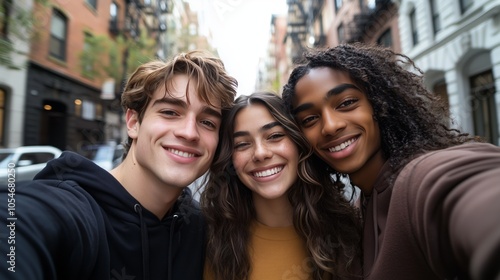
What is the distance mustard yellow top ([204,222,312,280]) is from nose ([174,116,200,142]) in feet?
3.16

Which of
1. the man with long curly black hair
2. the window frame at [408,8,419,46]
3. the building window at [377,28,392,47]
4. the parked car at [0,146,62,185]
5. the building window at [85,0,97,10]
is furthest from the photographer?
the building window at [85,0,97,10]

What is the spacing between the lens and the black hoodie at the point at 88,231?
1.14m

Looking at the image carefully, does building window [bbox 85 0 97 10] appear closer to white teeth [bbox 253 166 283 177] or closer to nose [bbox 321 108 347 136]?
white teeth [bbox 253 166 283 177]

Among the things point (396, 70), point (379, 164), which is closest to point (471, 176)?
point (379, 164)

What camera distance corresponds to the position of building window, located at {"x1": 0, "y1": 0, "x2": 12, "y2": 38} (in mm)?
4810

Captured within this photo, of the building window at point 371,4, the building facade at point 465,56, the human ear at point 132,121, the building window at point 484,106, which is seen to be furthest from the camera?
the building window at point 371,4

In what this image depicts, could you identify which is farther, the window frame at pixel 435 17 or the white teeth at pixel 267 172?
the window frame at pixel 435 17

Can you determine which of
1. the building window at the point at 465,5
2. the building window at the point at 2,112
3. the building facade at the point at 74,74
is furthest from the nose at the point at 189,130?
the building window at the point at 465,5

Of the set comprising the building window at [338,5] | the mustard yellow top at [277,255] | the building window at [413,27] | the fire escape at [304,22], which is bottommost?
the mustard yellow top at [277,255]

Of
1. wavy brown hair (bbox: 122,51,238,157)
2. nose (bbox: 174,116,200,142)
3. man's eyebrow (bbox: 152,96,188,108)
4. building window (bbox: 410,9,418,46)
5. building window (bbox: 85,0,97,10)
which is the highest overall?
building window (bbox: 85,0,97,10)

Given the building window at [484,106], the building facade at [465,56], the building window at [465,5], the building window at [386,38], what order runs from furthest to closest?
the building window at [386,38] → the building window at [465,5] → the building window at [484,106] → the building facade at [465,56]

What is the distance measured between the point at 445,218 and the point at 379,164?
109 cm

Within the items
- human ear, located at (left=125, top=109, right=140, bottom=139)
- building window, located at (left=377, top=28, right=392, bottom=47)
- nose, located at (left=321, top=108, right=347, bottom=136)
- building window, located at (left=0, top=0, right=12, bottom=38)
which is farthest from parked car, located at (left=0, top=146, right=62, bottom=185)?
building window, located at (left=377, top=28, right=392, bottom=47)

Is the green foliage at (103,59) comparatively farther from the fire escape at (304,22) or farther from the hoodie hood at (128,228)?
the fire escape at (304,22)
